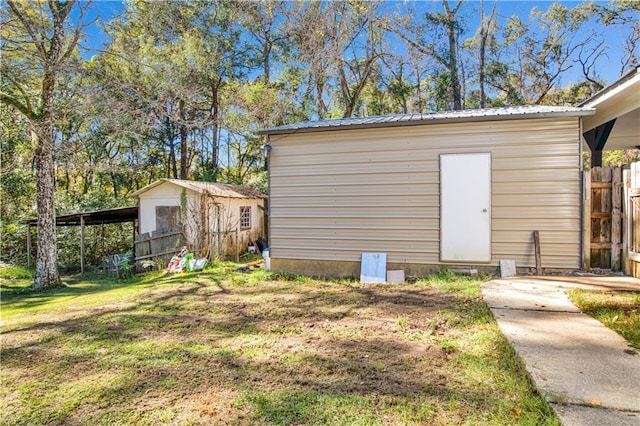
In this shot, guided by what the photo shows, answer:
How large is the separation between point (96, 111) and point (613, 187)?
31.1 feet

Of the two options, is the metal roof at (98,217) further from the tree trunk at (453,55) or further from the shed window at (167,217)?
the tree trunk at (453,55)

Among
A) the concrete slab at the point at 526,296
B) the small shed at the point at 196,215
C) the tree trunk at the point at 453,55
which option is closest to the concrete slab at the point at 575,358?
the concrete slab at the point at 526,296

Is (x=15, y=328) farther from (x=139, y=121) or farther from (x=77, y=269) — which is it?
(x=77, y=269)

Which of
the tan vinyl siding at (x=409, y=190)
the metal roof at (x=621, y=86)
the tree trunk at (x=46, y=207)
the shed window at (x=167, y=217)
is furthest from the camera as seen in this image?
the shed window at (x=167, y=217)

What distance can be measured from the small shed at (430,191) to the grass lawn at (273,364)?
1.17 m

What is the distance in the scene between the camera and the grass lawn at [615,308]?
2907 millimetres

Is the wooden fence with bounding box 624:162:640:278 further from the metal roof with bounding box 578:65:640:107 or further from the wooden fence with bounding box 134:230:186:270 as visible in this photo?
the wooden fence with bounding box 134:230:186:270

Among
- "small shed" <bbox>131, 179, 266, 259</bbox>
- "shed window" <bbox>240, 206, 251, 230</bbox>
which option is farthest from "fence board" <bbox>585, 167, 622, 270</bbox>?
"shed window" <bbox>240, 206, 251, 230</bbox>

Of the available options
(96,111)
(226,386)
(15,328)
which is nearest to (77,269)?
(96,111)

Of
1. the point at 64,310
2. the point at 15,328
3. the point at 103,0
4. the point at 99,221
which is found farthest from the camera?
the point at 99,221

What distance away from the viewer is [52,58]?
7.31m

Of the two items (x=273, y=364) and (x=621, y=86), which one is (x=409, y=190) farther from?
(x=273, y=364)

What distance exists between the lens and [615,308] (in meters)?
3.45

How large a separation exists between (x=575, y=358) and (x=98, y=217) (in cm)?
1207
